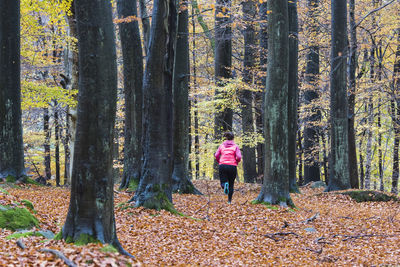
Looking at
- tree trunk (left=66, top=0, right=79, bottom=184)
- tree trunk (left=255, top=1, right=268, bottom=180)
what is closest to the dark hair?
tree trunk (left=66, top=0, right=79, bottom=184)

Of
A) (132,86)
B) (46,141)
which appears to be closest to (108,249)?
(132,86)

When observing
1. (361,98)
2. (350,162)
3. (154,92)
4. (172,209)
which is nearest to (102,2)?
(154,92)

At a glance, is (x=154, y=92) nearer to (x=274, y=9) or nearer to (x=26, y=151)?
(x=274, y=9)

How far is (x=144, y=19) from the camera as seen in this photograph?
11039 mm

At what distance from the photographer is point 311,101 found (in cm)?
1981

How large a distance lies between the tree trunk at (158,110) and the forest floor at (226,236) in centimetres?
49

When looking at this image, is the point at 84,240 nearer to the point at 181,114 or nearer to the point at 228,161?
the point at 228,161

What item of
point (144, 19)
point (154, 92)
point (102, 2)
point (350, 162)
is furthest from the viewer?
point (350, 162)

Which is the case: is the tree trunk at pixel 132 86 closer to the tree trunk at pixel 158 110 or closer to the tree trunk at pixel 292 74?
the tree trunk at pixel 158 110

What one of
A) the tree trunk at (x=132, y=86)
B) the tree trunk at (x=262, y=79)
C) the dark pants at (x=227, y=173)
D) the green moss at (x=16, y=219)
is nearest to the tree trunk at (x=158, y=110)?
the dark pants at (x=227, y=173)

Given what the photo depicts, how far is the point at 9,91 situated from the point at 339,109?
36.9ft

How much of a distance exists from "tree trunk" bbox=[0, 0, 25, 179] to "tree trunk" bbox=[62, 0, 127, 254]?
282 inches

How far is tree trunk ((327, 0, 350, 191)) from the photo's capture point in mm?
13750

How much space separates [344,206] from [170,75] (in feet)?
22.9
